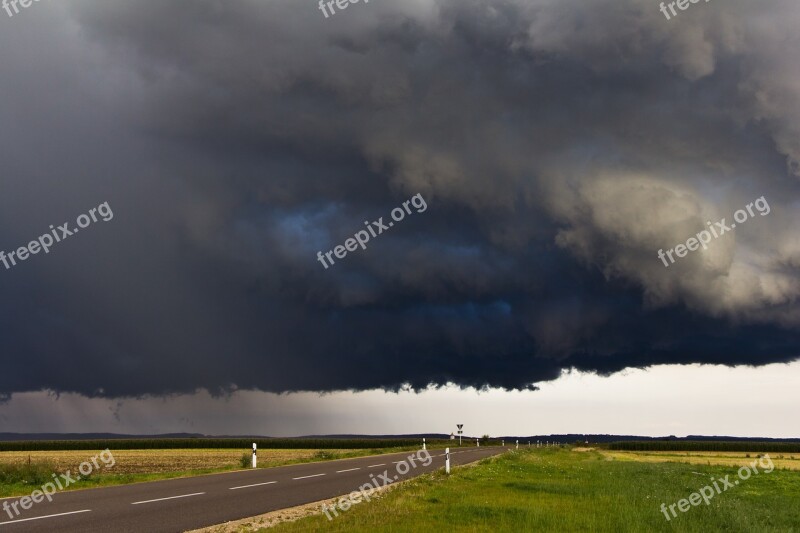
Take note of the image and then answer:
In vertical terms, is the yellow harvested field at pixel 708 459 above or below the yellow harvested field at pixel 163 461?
below

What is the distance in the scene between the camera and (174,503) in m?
17.0

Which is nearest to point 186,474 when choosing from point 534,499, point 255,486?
point 255,486

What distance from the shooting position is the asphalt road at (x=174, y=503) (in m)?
13.3

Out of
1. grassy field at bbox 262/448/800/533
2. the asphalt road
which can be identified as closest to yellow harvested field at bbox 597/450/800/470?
grassy field at bbox 262/448/800/533

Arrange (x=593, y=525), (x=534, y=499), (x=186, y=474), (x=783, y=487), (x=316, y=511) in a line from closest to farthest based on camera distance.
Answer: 1. (x=593, y=525)
2. (x=316, y=511)
3. (x=534, y=499)
4. (x=186, y=474)
5. (x=783, y=487)

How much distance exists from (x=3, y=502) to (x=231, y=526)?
8.43m

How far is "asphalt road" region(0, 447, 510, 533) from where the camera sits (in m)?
13.3

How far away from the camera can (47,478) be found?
25891 millimetres

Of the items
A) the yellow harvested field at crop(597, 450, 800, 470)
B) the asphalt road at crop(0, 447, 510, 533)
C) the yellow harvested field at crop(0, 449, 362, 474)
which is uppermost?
the asphalt road at crop(0, 447, 510, 533)

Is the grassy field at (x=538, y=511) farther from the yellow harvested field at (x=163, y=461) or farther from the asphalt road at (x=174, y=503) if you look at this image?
the yellow harvested field at (x=163, y=461)

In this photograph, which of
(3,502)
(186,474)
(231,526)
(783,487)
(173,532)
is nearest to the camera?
(173,532)

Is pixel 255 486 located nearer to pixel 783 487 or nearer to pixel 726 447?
pixel 783 487
